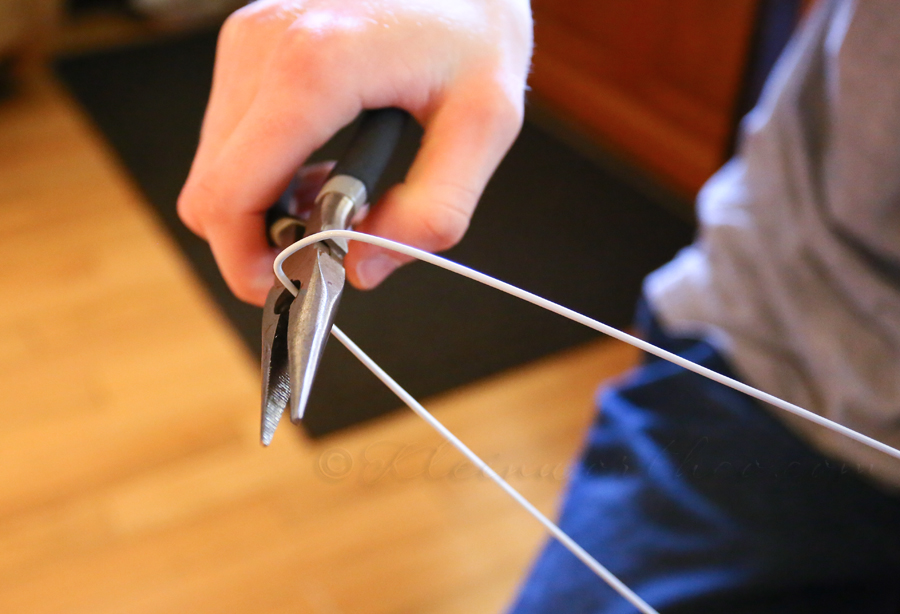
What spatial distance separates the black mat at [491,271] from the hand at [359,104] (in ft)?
2.30

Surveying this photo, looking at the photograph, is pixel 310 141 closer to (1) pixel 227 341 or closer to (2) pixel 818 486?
(2) pixel 818 486

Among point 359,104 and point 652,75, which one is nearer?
point 359,104

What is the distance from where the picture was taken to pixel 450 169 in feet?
1.34

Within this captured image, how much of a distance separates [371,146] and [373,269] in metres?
0.06

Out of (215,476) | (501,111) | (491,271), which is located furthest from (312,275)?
(491,271)

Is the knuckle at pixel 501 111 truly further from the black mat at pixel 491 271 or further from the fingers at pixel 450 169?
the black mat at pixel 491 271

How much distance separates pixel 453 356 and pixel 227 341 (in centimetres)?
41

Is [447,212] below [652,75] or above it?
above

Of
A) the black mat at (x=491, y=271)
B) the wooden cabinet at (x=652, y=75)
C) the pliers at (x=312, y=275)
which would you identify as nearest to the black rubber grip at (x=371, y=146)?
the pliers at (x=312, y=275)

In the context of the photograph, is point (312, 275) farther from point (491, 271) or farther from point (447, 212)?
point (491, 271)

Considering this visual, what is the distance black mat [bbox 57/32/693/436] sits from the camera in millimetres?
1408

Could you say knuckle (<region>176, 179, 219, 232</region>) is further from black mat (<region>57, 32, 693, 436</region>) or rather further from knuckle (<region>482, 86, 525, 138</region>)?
black mat (<region>57, 32, 693, 436</region>)

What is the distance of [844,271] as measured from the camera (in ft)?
1.82

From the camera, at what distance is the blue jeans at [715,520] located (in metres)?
0.53
